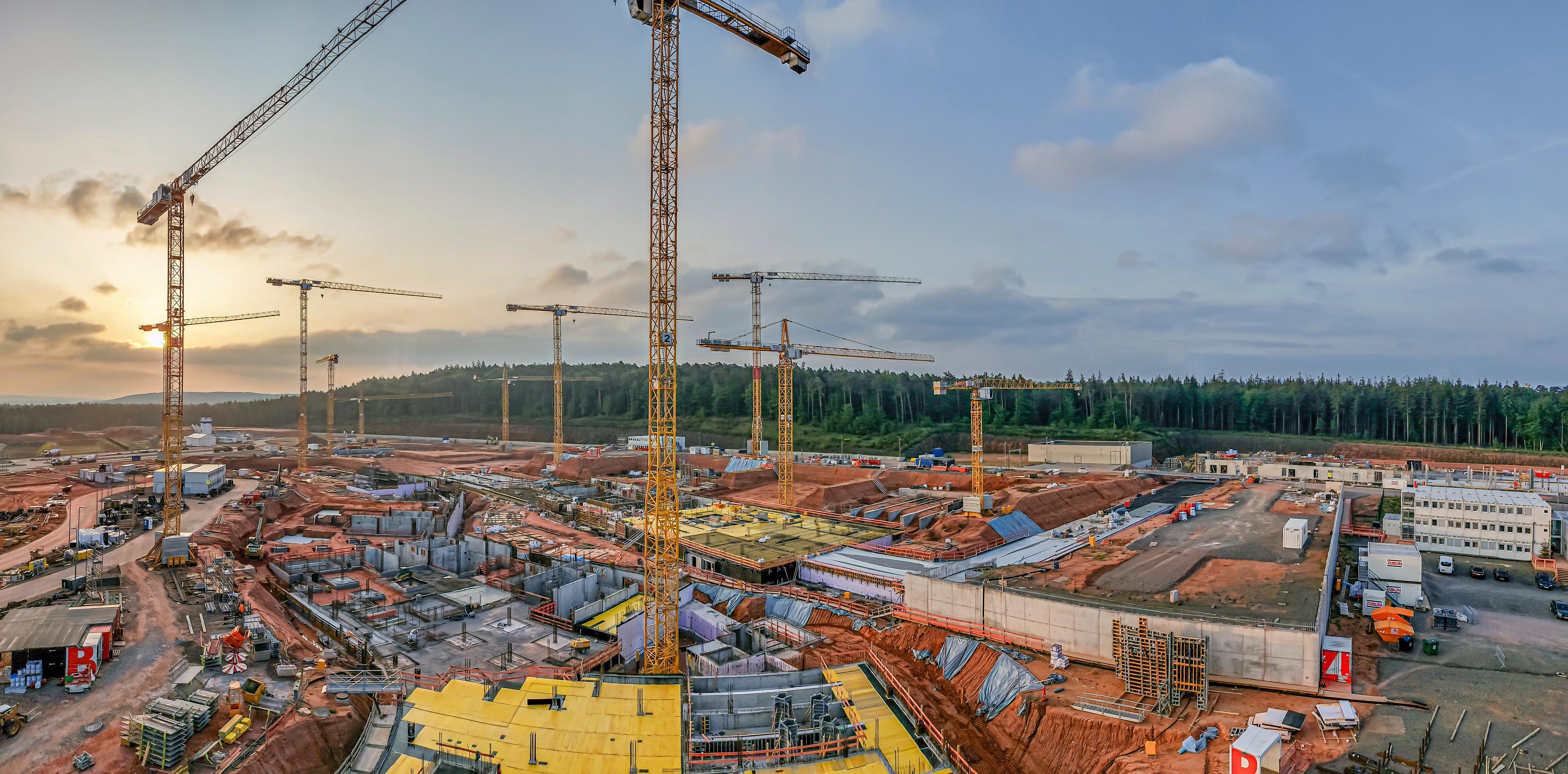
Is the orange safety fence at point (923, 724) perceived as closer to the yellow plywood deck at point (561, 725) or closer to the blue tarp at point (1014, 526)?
the yellow plywood deck at point (561, 725)

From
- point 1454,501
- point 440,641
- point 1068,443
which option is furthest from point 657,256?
point 1068,443

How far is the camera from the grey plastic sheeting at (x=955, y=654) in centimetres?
2909

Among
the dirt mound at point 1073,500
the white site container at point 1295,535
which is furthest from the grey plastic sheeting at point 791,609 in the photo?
the white site container at point 1295,535

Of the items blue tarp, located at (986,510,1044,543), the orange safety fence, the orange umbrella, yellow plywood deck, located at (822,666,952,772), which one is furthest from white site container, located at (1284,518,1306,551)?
yellow plywood deck, located at (822,666,952,772)

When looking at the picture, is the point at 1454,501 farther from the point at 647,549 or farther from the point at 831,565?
the point at 647,549

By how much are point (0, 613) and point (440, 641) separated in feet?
56.0

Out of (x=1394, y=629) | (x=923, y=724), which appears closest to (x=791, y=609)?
(x=923, y=724)

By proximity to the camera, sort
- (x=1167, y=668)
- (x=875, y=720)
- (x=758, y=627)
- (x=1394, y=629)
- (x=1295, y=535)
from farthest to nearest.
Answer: (x=1295, y=535) → (x=758, y=627) → (x=1394, y=629) → (x=1167, y=668) → (x=875, y=720)

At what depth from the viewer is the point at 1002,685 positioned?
88.0 ft

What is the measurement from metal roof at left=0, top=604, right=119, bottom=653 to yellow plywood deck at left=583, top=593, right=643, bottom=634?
17688mm

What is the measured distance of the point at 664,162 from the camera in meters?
30.2

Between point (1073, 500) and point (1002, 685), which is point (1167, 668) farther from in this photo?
point (1073, 500)

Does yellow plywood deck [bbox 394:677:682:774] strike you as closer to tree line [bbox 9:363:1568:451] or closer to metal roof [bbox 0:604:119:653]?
metal roof [bbox 0:604:119:653]

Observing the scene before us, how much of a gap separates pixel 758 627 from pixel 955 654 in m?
9.06
